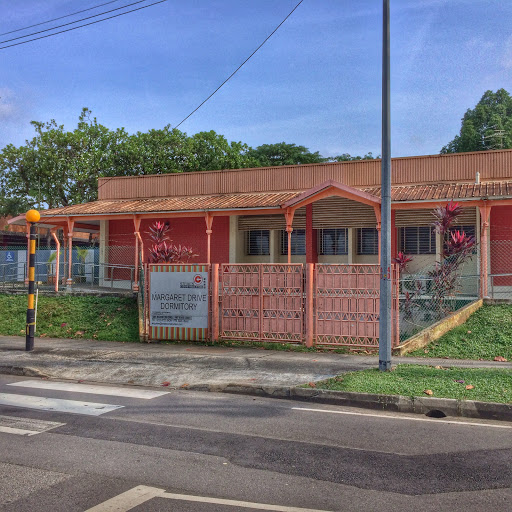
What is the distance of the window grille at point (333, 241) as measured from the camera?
2141 centimetres

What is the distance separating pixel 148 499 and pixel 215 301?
899 centimetres

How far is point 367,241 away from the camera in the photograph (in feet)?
69.2

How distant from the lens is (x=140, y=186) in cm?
2520

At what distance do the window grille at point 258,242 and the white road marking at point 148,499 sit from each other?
18.4 metres

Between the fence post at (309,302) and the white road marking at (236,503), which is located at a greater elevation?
the fence post at (309,302)

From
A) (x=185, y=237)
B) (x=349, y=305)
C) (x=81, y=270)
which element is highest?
(x=185, y=237)

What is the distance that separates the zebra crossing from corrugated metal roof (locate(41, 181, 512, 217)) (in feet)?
35.9

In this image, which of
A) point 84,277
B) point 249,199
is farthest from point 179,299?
point 84,277

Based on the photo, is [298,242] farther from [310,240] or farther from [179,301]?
[179,301]

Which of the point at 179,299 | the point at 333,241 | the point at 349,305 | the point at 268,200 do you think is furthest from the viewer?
the point at 333,241

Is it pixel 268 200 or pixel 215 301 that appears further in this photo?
pixel 268 200

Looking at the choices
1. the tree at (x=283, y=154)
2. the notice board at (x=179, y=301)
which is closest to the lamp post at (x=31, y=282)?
the notice board at (x=179, y=301)

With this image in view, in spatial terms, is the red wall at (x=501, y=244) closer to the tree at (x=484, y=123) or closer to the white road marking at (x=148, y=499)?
the white road marking at (x=148, y=499)

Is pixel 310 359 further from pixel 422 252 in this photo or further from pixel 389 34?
pixel 422 252
